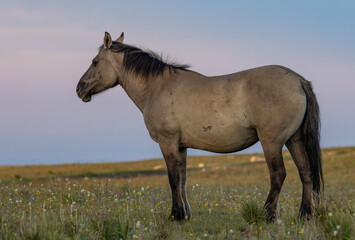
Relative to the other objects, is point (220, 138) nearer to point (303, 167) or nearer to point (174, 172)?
point (174, 172)

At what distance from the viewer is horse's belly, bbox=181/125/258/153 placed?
8180 mm

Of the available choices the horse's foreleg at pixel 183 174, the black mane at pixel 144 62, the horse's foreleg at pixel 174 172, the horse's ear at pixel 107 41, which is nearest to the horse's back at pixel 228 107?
the horse's foreleg at pixel 174 172

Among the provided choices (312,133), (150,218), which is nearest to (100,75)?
(150,218)

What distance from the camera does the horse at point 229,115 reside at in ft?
25.9

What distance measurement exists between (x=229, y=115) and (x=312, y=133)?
1.74 metres

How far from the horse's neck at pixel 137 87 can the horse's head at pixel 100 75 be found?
29 centimetres

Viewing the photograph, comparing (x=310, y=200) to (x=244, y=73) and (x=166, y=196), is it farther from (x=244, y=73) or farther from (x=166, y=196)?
(x=166, y=196)

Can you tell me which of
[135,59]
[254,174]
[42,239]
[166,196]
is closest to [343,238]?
[42,239]

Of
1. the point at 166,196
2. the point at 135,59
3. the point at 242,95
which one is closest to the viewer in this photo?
the point at 242,95

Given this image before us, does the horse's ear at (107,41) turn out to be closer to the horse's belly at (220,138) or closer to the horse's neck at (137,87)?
the horse's neck at (137,87)

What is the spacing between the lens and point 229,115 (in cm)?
809

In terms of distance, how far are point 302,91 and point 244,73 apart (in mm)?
1124

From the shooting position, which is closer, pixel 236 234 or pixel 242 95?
pixel 236 234

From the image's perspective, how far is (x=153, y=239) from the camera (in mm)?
6547
